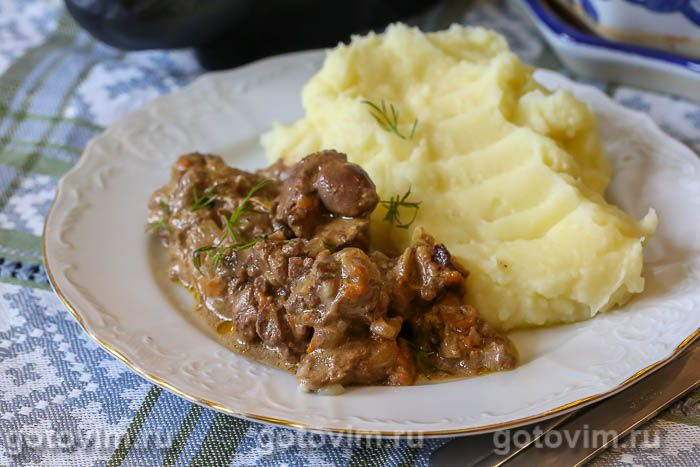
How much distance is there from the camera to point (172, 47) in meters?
6.84

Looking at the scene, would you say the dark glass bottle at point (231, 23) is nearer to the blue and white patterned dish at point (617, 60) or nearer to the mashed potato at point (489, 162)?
the mashed potato at point (489, 162)

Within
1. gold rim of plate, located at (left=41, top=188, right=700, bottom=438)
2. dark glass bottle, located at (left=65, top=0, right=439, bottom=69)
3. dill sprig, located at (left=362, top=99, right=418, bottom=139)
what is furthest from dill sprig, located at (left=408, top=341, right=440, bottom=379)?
dark glass bottle, located at (left=65, top=0, right=439, bottom=69)

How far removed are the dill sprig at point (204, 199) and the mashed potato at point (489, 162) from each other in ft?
2.36

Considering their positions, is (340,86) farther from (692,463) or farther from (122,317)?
(692,463)

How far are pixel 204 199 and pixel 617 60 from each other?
12.3 ft

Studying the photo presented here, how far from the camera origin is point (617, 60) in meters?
6.66

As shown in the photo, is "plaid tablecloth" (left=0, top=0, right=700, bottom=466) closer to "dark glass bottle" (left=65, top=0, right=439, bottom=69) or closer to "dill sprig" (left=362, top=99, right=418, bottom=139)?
"dark glass bottle" (left=65, top=0, right=439, bottom=69)

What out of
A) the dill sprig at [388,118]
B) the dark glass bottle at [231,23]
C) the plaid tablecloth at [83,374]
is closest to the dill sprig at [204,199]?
the plaid tablecloth at [83,374]

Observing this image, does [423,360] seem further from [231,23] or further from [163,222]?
[231,23]

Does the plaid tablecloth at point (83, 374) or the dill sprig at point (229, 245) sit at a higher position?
the dill sprig at point (229, 245)

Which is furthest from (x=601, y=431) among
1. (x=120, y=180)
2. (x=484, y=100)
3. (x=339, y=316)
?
(x=120, y=180)

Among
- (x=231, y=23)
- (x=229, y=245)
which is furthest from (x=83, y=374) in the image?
(x=231, y=23)

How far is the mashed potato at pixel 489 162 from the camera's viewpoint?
4402 mm

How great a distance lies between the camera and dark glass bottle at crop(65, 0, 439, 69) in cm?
642
